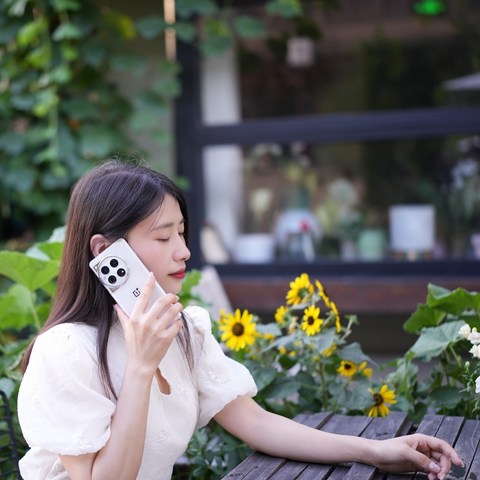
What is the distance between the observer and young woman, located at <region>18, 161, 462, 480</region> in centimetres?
160

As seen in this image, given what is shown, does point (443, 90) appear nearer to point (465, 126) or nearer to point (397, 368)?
point (465, 126)

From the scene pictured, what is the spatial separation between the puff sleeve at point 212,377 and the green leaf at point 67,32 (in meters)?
3.06

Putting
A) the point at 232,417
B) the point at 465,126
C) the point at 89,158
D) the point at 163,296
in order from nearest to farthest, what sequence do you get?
the point at 163,296, the point at 232,417, the point at 465,126, the point at 89,158

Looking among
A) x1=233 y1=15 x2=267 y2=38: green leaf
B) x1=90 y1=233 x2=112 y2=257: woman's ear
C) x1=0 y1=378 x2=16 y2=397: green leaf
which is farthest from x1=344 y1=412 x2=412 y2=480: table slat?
Answer: x1=233 y1=15 x2=267 y2=38: green leaf

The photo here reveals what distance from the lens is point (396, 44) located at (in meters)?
4.79

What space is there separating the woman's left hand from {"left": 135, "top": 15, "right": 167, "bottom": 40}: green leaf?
11.5 feet

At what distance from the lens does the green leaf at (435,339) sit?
2.33m

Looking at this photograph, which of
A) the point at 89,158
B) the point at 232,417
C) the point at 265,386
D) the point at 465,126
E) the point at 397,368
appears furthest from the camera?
the point at 89,158

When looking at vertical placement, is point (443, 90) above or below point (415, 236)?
above

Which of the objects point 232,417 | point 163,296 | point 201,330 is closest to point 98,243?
point 163,296

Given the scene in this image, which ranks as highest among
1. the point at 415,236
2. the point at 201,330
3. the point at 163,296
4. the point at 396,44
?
the point at 396,44

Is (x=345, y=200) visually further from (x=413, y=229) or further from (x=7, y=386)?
(x=7, y=386)

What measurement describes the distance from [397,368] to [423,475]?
36.4 inches

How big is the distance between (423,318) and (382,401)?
0.97 feet
